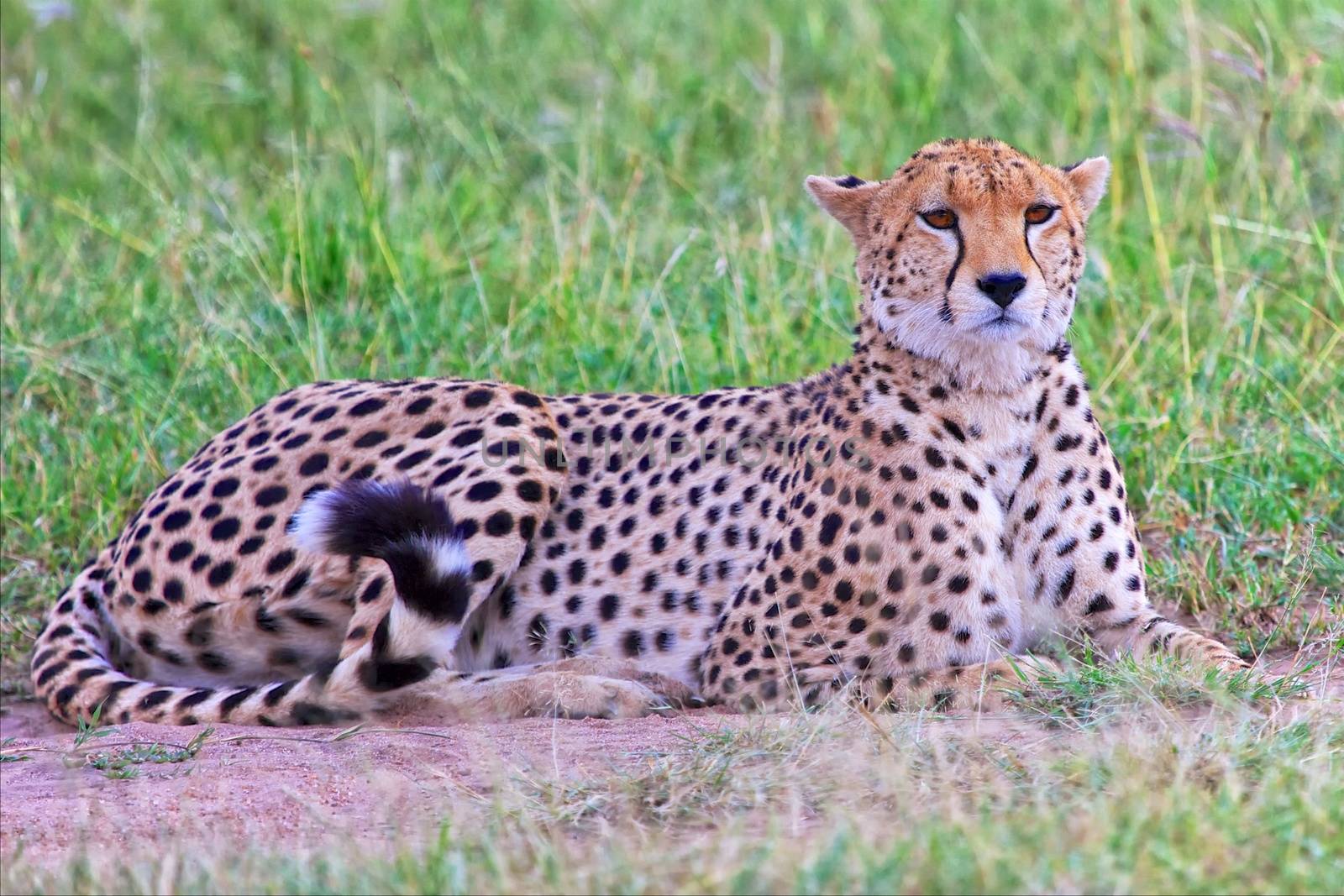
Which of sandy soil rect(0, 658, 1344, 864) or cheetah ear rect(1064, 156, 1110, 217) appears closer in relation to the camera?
sandy soil rect(0, 658, 1344, 864)

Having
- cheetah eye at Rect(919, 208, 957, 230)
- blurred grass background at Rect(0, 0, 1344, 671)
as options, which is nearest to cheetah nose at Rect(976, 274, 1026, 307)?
cheetah eye at Rect(919, 208, 957, 230)

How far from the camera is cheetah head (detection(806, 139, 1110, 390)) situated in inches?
123

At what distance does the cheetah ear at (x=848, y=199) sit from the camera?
3443 millimetres

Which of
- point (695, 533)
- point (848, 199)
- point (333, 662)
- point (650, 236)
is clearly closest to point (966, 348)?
point (848, 199)

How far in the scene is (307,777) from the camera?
109 inches

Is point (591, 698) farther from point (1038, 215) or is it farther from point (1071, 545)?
point (1038, 215)

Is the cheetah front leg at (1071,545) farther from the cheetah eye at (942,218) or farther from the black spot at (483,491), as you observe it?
the black spot at (483,491)

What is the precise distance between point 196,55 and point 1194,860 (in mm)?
5955

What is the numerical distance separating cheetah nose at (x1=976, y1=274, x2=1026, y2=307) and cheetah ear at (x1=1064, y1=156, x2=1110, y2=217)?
1.29 feet

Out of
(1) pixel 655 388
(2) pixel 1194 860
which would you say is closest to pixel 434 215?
(1) pixel 655 388

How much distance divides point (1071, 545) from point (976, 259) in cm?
56

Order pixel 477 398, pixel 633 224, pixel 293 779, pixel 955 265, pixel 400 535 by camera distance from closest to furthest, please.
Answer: pixel 293 779
pixel 400 535
pixel 955 265
pixel 477 398
pixel 633 224

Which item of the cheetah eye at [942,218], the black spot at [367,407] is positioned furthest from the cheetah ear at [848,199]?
the black spot at [367,407]

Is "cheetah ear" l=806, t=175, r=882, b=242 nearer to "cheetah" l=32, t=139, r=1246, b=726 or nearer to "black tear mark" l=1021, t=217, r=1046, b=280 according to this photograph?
"cheetah" l=32, t=139, r=1246, b=726
